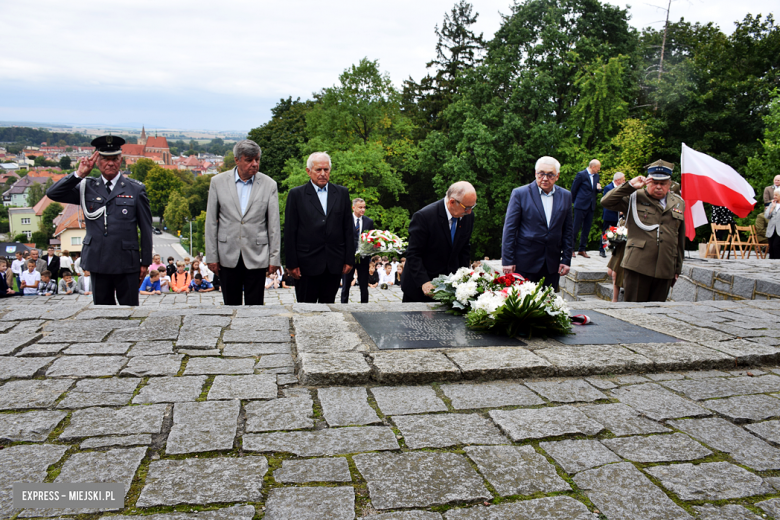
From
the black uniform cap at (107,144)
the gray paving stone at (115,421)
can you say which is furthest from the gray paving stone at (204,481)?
the black uniform cap at (107,144)

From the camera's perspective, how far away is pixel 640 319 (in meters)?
5.25

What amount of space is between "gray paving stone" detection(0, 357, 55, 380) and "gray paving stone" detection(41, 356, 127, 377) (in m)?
0.08

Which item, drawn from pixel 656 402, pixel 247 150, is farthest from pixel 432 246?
pixel 656 402

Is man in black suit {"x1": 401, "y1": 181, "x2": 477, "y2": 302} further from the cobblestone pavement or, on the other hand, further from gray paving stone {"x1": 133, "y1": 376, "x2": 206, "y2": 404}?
gray paving stone {"x1": 133, "y1": 376, "x2": 206, "y2": 404}

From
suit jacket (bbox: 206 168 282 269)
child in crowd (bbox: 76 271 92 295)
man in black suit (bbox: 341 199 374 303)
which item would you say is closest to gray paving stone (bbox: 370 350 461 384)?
suit jacket (bbox: 206 168 282 269)

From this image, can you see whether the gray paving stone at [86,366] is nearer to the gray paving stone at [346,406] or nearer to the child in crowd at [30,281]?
the gray paving stone at [346,406]

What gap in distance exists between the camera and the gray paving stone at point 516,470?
233 cm

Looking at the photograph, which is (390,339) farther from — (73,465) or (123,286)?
(123,286)

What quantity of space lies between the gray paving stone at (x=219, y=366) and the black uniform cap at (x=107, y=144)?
2957 millimetres

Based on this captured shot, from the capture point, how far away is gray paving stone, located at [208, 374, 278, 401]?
315 cm

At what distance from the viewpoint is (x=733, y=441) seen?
9.25 ft

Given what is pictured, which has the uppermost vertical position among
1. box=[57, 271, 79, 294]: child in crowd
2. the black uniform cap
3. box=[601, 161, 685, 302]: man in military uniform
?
the black uniform cap

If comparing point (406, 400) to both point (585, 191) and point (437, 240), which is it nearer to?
point (437, 240)

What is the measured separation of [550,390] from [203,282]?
13960 millimetres
